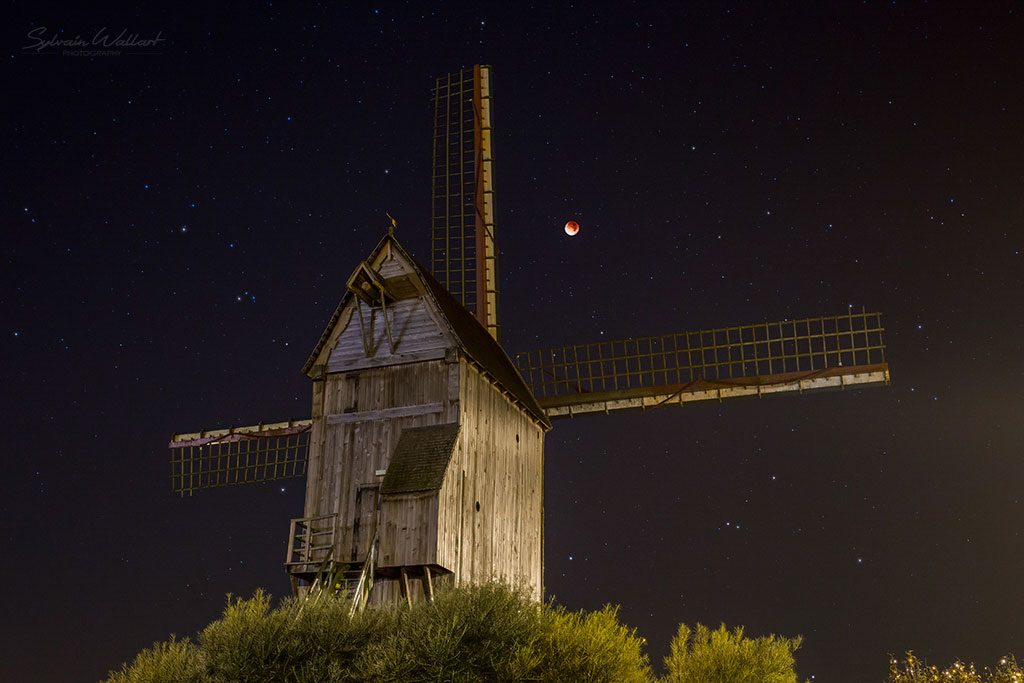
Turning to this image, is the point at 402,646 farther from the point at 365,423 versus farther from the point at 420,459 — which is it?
the point at 365,423

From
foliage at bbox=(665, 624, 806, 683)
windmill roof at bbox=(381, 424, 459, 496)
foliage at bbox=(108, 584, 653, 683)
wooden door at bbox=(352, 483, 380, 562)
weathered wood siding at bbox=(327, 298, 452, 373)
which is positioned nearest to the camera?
foliage at bbox=(108, 584, 653, 683)

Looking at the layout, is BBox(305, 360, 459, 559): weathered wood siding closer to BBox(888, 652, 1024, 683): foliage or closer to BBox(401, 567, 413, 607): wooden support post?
BBox(401, 567, 413, 607): wooden support post

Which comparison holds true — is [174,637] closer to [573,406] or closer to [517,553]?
[517,553]

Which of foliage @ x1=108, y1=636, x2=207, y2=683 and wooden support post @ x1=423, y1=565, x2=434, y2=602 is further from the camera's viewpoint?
wooden support post @ x1=423, y1=565, x2=434, y2=602

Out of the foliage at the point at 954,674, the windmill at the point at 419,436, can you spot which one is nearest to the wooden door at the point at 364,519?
the windmill at the point at 419,436

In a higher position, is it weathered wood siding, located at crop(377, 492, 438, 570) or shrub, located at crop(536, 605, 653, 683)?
weathered wood siding, located at crop(377, 492, 438, 570)

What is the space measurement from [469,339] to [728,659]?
40.7ft

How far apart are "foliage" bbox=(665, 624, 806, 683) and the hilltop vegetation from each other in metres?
7.88

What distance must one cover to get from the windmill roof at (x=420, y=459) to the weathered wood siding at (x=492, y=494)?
0.35 m

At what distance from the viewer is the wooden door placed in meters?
22.3

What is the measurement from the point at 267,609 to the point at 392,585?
311 centimetres

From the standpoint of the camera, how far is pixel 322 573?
22047 millimetres

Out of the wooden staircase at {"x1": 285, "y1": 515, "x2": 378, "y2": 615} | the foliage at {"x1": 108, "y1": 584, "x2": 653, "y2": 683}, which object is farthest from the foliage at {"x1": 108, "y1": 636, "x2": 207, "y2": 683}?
the wooden staircase at {"x1": 285, "y1": 515, "x2": 378, "y2": 615}

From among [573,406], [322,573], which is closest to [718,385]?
[573,406]
